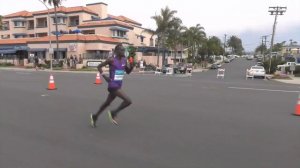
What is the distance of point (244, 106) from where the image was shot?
10.8 meters

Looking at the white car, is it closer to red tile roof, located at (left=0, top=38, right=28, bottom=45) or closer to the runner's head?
the runner's head

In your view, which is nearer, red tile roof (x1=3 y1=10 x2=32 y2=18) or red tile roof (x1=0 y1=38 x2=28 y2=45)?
red tile roof (x1=0 y1=38 x2=28 y2=45)

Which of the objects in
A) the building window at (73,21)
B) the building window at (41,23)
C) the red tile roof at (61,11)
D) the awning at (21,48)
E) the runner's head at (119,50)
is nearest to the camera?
the runner's head at (119,50)

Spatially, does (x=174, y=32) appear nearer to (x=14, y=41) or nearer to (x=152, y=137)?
(x=14, y=41)

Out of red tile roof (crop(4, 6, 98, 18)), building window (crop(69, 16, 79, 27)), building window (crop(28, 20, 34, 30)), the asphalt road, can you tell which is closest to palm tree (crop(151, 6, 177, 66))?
red tile roof (crop(4, 6, 98, 18))

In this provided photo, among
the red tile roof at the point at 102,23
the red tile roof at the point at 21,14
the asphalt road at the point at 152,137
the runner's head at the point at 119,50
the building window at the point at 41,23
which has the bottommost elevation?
the asphalt road at the point at 152,137

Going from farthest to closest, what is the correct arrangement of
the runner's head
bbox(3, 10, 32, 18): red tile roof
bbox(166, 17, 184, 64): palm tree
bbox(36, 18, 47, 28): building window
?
bbox(3, 10, 32, 18): red tile roof, bbox(36, 18, 47, 28): building window, bbox(166, 17, 184, 64): palm tree, the runner's head

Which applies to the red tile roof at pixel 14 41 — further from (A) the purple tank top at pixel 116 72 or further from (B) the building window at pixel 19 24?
(A) the purple tank top at pixel 116 72

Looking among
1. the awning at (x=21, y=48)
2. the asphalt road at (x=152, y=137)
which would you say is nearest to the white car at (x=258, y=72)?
the asphalt road at (x=152, y=137)

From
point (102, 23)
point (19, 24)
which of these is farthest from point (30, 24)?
point (102, 23)

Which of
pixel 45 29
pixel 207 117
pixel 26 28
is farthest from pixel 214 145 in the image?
pixel 26 28

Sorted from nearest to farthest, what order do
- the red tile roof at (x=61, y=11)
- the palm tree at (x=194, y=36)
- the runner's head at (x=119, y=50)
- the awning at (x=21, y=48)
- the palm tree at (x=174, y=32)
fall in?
the runner's head at (x=119, y=50) < the awning at (x=21, y=48) < the palm tree at (x=174, y=32) < the red tile roof at (x=61, y=11) < the palm tree at (x=194, y=36)

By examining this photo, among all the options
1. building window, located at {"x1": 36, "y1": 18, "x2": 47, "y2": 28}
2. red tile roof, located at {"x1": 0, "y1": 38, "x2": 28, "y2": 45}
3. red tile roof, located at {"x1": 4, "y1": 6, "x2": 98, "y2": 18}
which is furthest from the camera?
building window, located at {"x1": 36, "y1": 18, "x2": 47, "y2": 28}

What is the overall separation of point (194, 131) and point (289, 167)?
244 cm
